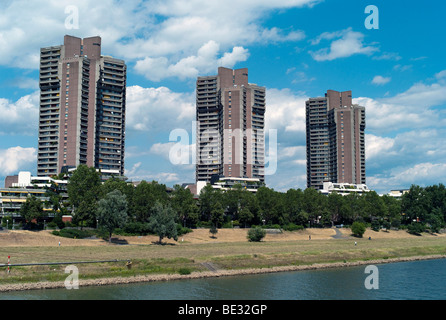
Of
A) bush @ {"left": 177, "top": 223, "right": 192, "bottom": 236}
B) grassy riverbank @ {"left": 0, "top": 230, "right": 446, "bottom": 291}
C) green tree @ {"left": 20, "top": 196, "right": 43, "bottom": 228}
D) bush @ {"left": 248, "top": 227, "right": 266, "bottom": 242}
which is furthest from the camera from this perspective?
bush @ {"left": 177, "top": 223, "right": 192, "bottom": 236}

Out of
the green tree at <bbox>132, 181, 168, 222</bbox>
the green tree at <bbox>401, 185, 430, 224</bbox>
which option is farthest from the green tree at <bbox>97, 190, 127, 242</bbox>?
the green tree at <bbox>401, 185, 430, 224</bbox>

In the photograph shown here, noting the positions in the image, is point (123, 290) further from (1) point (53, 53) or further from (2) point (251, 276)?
(1) point (53, 53)

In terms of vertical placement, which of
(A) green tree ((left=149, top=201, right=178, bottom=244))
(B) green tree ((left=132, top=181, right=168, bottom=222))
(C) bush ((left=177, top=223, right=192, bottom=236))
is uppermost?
(B) green tree ((left=132, top=181, right=168, bottom=222))

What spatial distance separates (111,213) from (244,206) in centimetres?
5704

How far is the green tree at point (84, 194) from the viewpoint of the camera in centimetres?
11042

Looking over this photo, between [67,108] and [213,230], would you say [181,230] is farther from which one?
[67,108]

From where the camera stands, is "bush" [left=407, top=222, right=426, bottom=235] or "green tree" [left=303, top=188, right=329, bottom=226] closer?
"green tree" [left=303, top=188, right=329, bottom=226]

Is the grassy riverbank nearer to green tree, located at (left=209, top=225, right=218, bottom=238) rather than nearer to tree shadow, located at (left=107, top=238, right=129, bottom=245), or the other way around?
tree shadow, located at (left=107, top=238, right=129, bottom=245)

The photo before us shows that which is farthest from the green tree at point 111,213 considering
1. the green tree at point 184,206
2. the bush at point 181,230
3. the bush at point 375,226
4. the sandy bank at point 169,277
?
the bush at point 375,226

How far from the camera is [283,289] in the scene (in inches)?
2032

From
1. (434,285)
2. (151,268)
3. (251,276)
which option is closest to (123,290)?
(151,268)

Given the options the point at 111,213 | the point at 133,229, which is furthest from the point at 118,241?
the point at 111,213

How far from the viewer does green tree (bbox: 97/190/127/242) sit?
311 feet

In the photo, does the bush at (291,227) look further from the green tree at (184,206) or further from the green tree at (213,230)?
the green tree at (184,206)
